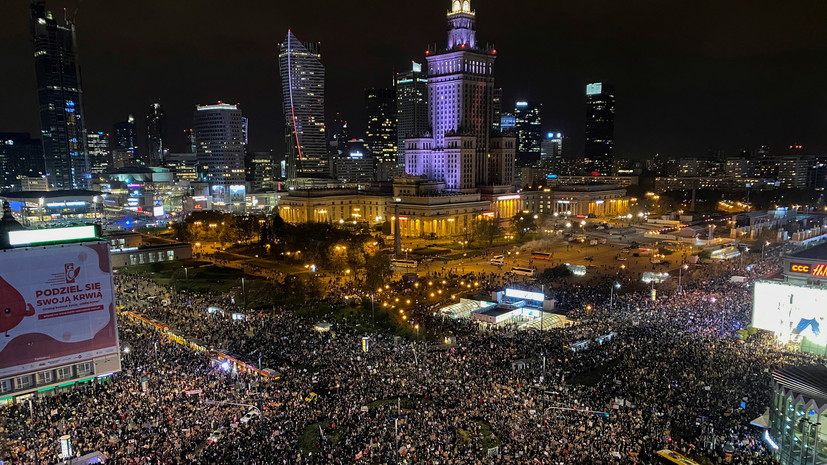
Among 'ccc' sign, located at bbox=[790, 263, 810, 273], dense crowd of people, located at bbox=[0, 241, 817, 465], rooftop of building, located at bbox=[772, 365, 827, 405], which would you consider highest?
'ccc' sign, located at bbox=[790, 263, 810, 273]

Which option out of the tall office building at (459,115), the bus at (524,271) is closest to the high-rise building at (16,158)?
the tall office building at (459,115)

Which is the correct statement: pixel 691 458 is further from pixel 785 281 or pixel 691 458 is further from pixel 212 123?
pixel 212 123

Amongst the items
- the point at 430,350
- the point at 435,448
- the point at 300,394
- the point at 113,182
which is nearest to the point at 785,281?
the point at 430,350

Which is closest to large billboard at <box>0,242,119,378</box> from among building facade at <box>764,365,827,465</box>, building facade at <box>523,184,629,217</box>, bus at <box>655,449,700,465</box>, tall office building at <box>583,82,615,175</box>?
bus at <box>655,449,700,465</box>

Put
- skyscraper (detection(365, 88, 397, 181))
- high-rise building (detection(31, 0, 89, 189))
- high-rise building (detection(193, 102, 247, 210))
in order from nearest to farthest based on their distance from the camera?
high-rise building (detection(31, 0, 89, 189)), high-rise building (detection(193, 102, 247, 210)), skyscraper (detection(365, 88, 397, 181))

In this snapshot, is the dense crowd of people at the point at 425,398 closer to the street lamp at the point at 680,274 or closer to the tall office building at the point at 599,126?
the street lamp at the point at 680,274

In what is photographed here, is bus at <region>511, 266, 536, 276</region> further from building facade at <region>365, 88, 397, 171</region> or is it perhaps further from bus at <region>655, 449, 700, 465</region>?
building facade at <region>365, 88, 397, 171</region>
